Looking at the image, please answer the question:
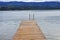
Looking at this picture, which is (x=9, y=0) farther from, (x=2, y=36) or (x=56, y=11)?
(x=2, y=36)

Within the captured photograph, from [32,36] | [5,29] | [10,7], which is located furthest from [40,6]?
[32,36]

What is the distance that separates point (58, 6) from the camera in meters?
6.54

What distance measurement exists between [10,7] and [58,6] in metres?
1.73

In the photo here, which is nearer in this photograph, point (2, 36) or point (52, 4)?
point (2, 36)

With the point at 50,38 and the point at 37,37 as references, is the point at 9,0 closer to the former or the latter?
the point at 50,38

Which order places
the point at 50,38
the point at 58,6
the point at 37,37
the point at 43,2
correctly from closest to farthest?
1. the point at 37,37
2. the point at 50,38
3. the point at 58,6
4. the point at 43,2

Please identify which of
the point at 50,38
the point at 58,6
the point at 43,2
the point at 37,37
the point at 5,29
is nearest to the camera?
the point at 37,37

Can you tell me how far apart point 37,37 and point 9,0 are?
5620mm

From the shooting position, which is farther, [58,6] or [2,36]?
[58,6]

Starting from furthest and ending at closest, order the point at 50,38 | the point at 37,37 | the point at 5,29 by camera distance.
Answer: the point at 5,29 < the point at 50,38 < the point at 37,37

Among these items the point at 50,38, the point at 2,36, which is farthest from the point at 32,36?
the point at 2,36

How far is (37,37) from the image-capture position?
1.88 meters

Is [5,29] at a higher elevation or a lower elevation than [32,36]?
lower

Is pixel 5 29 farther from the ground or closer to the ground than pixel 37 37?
closer to the ground
